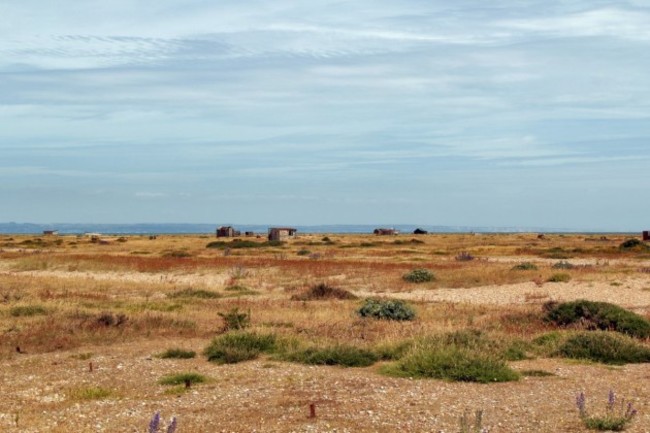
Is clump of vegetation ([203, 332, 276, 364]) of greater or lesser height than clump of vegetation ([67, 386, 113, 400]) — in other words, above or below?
above

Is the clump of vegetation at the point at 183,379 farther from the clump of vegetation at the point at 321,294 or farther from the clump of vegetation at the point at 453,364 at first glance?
the clump of vegetation at the point at 321,294

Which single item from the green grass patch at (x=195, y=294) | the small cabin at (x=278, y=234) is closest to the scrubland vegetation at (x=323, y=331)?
the green grass patch at (x=195, y=294)

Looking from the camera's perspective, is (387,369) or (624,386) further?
(387,369)

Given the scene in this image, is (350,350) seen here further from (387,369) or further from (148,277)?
(148,277)

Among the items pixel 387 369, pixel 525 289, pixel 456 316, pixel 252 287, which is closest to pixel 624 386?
pixel 387 369

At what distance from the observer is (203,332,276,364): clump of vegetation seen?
1402 cm

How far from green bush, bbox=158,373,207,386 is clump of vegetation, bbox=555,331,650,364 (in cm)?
717

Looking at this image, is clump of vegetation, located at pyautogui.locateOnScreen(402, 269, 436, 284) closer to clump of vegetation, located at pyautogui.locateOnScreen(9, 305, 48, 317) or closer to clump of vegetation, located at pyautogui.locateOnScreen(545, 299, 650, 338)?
clump of vegetation, located at pyautogui.locateOnScreen(545, 299, 650, 338)

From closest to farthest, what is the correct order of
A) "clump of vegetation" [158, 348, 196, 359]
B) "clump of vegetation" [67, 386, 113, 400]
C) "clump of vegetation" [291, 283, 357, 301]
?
"clump of vegetation" [67, 386, 113, 400] → "clump of vegetation" [158, 348, 196, 359] → "clump of vegetation" [291, 283, 357, 301]

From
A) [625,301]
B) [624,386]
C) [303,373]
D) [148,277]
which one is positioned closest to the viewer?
[624,386]

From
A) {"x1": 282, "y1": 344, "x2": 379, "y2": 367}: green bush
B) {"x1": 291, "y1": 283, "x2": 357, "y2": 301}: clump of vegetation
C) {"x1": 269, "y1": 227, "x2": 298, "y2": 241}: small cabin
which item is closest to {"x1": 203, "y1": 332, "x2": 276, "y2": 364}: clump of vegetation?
{"x1": 282, "y1": 344, "x2": 379, "y2": 367}: green bush

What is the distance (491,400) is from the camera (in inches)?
418

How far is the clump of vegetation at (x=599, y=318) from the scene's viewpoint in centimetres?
1772

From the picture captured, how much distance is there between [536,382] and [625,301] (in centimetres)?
1714
